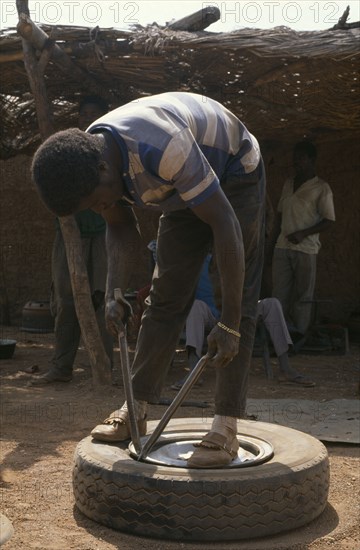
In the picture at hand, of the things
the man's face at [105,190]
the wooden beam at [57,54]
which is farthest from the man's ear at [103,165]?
the wooden beam at [57,54]

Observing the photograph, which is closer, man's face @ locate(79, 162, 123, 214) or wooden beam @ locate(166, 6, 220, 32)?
man's face @ locate(79, 162, 123, 214)

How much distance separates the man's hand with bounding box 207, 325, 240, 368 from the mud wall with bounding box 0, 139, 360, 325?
548 centimetres

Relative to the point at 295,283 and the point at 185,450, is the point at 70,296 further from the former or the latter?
the point at 185,450

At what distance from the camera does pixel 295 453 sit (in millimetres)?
3219

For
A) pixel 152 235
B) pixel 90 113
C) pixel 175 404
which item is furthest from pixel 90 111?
pixel 175 404

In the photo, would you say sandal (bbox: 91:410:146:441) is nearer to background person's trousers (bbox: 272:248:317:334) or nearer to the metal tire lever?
the metal tire lever

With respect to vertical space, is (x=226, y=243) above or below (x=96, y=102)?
below

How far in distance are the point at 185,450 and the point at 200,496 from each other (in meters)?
0.56

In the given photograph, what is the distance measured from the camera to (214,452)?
10.2ft

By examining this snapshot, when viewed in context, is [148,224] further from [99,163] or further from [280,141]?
[99,163]

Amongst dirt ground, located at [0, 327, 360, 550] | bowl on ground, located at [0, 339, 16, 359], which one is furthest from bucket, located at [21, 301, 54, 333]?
bowl on ground, located at [0, 339, 16, 359]

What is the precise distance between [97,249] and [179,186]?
349cm

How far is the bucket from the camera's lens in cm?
881

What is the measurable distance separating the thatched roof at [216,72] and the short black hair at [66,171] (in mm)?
3739
